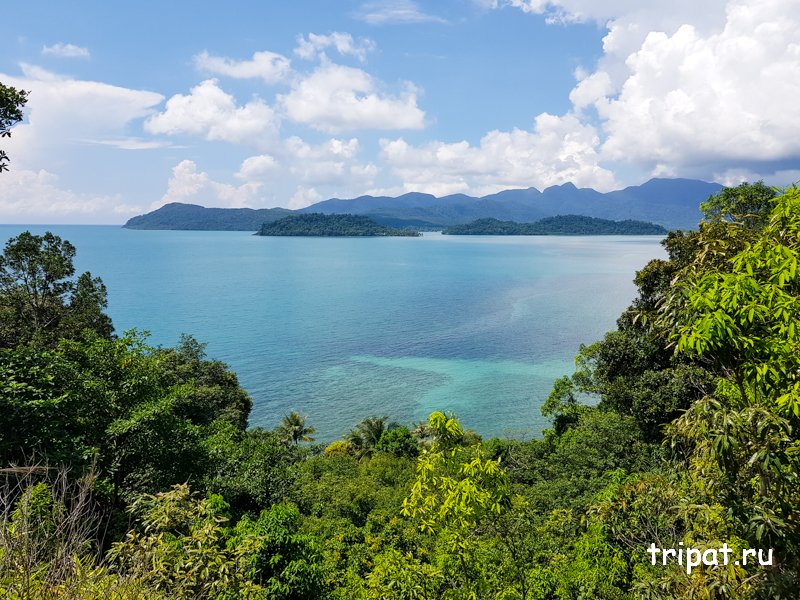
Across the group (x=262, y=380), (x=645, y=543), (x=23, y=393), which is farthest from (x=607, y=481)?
(x=262, y=380)

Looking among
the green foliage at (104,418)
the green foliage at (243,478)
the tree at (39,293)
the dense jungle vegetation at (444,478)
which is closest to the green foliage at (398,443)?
the dense jungle vegetation at (444,478)

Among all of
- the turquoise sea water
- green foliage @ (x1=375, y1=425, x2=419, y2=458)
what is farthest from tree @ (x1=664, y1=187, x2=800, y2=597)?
the turquoise sea water

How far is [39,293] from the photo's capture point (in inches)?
1018

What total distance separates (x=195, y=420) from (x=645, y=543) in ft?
83.0

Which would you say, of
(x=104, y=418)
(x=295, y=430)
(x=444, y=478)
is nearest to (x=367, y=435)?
(x=295, y=430)

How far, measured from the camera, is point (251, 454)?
17.7m

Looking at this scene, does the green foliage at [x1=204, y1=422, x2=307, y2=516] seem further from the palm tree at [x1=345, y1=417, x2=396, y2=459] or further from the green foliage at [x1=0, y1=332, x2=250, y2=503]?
the palm tree at [x1=345, y1=417, x2=396, y2=459]

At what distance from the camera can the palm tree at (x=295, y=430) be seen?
32.7 metres

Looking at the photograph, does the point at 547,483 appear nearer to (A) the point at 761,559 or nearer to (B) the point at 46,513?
(A) the point at 761,559

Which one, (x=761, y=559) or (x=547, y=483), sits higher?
(x=761, y=559)

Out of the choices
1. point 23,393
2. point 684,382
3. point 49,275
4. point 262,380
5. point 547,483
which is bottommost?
point 262,380

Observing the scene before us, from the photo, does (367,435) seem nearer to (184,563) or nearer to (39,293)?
(39,293)

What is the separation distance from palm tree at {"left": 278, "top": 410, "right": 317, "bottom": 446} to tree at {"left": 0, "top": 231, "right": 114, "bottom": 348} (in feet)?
43.0

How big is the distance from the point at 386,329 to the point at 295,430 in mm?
30822
